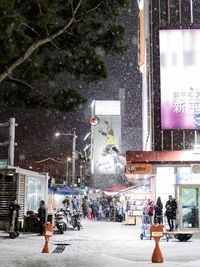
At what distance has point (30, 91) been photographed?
52.1 feet

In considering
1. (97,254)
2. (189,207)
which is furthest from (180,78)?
(97,254)

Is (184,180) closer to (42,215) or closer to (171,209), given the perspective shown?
(171,209)

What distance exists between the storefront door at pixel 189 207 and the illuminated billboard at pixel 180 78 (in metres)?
4.72

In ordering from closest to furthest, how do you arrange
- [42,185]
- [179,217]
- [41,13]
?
[41,13], [179,217], [42,185]

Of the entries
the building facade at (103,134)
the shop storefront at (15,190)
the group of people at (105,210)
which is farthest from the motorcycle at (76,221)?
the building facade at (103,134)

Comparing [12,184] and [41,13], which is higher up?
[41,13]

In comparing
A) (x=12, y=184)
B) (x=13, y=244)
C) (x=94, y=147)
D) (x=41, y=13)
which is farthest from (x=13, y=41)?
(x=94, y=147)

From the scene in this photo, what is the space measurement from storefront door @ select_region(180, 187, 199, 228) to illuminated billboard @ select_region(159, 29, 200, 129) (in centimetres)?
472

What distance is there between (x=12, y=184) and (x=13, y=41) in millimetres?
12423

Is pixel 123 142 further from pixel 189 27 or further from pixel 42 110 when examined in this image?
pixel 42 110

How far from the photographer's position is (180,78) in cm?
2705

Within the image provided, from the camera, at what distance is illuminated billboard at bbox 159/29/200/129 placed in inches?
1051

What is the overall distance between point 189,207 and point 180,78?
7.65 meters

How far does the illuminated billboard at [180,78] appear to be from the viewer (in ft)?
87.6
